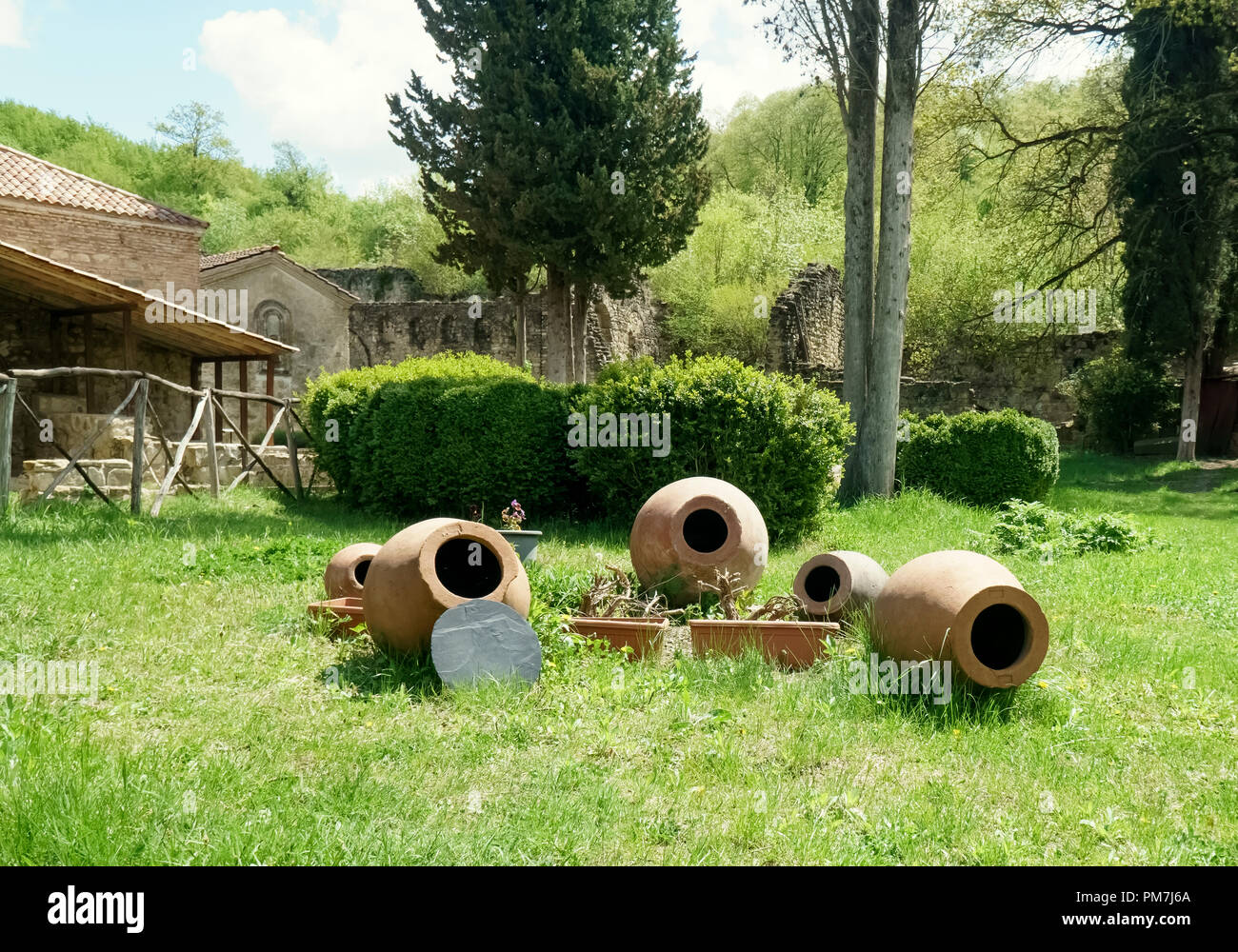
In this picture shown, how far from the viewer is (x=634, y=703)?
499cm

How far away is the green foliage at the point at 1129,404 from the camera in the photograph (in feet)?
74.3

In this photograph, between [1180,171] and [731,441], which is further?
[1180,171]

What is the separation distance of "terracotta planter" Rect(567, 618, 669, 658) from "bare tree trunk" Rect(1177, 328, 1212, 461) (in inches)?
728

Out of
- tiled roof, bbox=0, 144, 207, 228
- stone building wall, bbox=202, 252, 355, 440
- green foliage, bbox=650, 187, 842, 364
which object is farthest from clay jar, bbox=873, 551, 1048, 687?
stone building wall, bbox=202, 252, 355, 440

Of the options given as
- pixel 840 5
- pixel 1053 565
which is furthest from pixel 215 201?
pixel 1053 565

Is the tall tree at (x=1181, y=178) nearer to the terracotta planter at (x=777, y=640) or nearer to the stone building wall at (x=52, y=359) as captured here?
the terracotta planter at (x=777, y=640)

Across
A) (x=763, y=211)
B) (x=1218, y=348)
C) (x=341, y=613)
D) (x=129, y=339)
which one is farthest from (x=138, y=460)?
(x=763, y=211)

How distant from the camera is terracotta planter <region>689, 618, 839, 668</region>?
584cm

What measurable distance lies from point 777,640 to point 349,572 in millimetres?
2939

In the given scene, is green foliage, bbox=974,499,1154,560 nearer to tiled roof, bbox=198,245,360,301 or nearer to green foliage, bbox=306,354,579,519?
green foliage, bbox=306,354,579,519

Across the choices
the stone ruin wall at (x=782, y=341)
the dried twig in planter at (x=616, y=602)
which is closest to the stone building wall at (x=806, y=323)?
the stone ruin wall at (x=782, y=341)

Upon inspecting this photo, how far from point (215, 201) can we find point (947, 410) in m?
43.7

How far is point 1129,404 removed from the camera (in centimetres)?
2273

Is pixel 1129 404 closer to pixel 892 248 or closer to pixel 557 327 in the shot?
pixel 892 248
